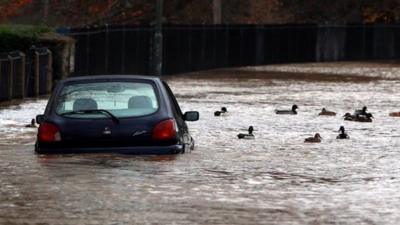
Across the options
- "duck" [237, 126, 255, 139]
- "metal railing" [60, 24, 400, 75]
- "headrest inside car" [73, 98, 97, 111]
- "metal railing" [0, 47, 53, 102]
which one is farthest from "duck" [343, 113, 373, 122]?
"metal railing" [60, 24, 400, 75]

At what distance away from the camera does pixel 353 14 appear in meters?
81.5

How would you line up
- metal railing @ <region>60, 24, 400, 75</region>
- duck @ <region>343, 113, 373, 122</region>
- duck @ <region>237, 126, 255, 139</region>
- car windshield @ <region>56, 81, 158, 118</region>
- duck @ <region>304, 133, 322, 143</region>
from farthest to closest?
1. metal railing @ <region>60, 24, 400, 75</region>
2. duck @ <region>343, 113, 373, 122</region>
3. duck @ <region>237, 126, 255, 139</region>
4. duck @ <region>304, 133, 322, 143</region>
5. car windshield @ <region>56, 81, 158, 118</region>

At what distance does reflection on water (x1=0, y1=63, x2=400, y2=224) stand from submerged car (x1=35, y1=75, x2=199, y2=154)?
5.7 inches

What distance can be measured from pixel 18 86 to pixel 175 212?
70.2 ft

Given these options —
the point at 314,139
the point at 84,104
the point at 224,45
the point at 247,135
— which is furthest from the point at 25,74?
the point at 224,45

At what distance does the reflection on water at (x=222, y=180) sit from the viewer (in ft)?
36.1

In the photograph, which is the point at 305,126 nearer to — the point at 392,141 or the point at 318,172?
the point at 392,141

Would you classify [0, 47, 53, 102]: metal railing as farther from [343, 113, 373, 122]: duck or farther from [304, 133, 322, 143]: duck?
[304, 133, 322, 143]: duck

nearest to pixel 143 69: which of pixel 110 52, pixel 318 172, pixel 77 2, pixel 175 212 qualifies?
pixel 110 52

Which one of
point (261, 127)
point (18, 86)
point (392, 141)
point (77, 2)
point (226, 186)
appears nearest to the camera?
point (226, 186)

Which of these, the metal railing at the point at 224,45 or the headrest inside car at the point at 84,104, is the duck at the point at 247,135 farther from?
the metal railing at the point at 224,45

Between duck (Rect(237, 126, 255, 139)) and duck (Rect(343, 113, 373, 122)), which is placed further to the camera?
duck (Rect(343, 113, 373, 122))

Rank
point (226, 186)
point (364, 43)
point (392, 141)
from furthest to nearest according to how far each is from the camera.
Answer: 1. point (364, 43)
2. point (392, 141)
3. point (226, 186)

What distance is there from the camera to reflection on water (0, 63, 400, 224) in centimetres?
1099
